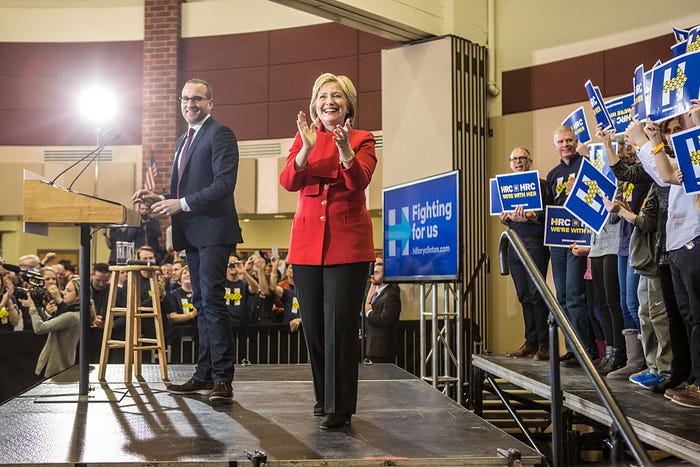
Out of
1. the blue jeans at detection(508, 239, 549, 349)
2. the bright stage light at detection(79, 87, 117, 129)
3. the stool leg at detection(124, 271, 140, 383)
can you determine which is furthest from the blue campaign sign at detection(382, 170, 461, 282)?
the bright stage light at detection(79, 87, 117, 129)

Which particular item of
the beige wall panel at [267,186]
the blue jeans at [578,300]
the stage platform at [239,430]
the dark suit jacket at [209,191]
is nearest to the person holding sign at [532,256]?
the blue jeans at [578,300]

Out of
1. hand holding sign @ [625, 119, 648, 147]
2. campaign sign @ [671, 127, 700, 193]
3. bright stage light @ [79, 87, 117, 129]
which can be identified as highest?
bright stage light @ [79, 87, 117, 129]

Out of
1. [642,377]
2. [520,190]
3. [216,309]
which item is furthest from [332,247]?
[520,190]

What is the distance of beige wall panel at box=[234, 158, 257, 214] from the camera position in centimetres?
1088

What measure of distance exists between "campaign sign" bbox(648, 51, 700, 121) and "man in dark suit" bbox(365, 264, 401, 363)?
11.4 feet

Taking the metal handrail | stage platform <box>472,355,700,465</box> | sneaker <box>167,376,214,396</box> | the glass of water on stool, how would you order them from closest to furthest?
1. the metal handrail
2. stage platform <box>472,355,700,465</box>
3. sneaker <box>167,376,214,396</box>
4. the glass of water on stool

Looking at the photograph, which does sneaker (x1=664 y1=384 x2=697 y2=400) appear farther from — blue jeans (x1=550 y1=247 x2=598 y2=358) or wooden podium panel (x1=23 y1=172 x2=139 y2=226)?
wooden podium panel (x1=23 y1=172 x2=139 y2=226)

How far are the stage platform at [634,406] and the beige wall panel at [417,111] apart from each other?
299 cm

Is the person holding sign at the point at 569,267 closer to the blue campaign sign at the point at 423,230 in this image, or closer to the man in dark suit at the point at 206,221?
the blue campaign sign at the point at 423,230

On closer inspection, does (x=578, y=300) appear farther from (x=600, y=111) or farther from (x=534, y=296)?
(x=600, y=111)

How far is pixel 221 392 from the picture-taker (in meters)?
3.74

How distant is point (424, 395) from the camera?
4.04 meters

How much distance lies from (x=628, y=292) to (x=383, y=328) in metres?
2.87

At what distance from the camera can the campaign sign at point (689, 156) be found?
322 centimetres
